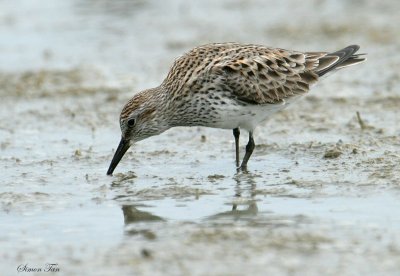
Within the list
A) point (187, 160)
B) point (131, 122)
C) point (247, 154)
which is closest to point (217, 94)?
point (247, 154)

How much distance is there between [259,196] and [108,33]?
31.9ft

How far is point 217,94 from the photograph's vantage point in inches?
409

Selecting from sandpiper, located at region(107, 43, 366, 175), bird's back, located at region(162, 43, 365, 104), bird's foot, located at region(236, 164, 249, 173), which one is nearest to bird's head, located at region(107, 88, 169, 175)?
sandpiper, located at region(107, 43, 366, 175)

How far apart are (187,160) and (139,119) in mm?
992

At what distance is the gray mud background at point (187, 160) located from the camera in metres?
7.67

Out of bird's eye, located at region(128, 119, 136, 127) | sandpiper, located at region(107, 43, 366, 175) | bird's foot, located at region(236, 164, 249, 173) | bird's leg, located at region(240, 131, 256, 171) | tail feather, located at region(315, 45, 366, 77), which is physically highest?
tail feather, located at region(315, 45, 366, 77)

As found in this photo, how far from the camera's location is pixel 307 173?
1033 centimetres

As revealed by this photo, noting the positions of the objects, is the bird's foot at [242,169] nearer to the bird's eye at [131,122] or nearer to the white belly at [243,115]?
the white belly at [243,115]

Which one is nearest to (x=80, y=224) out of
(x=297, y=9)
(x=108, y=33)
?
(x=108, y=33)

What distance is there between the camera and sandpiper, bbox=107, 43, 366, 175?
10422 millimetres

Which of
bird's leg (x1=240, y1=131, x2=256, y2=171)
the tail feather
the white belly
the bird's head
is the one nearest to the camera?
the white belly

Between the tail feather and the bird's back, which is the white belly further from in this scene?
the tail feather

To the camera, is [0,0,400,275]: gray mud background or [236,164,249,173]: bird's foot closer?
[0,0,400,275]: gray mud background

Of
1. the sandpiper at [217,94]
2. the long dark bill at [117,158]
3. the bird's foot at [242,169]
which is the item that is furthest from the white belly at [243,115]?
the long dark bill at [117,158]
